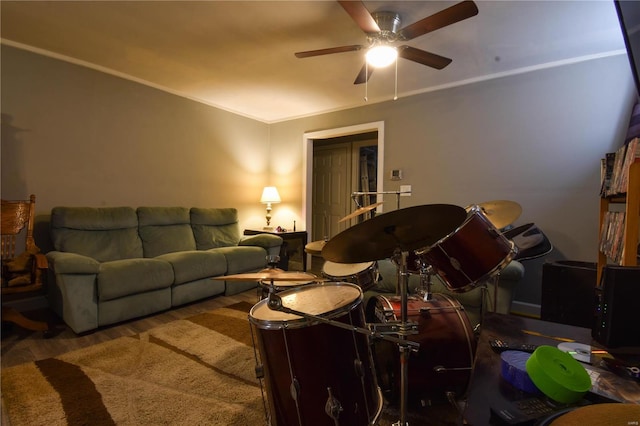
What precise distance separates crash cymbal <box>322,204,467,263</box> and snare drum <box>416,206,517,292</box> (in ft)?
0.37

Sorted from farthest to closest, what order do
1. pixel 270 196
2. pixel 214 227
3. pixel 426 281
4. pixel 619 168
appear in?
1. pixel 270 196
2. pixel 214 227
3. pixel 619 168
4. pixel 426 281

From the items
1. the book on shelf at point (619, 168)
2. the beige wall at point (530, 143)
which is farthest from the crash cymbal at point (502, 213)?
the beige wall at point (530, 143)

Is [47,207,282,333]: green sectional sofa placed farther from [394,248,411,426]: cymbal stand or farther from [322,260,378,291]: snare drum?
[394,248,411,426]: cymbal stand

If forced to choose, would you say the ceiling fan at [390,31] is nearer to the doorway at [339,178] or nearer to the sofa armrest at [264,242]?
the sofa armrest at [264,242]

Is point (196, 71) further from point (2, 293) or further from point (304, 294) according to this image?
point (304, 294)

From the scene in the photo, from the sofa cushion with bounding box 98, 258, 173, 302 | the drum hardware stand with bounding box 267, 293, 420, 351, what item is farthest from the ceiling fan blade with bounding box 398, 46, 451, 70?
the sofa cushion with bounding box 98, 258, 173, 302

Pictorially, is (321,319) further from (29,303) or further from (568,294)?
(29,303)

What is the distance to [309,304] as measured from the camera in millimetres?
1333

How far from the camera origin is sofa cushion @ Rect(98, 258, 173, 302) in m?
2.50

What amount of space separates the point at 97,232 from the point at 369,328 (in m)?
3.15

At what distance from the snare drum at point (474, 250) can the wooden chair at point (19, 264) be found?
285cm

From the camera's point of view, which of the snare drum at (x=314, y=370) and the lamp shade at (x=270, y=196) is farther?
the lamp shade at (x=270, y=196)

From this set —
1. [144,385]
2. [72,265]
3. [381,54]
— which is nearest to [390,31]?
[381,54]

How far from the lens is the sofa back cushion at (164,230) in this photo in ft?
11.4
